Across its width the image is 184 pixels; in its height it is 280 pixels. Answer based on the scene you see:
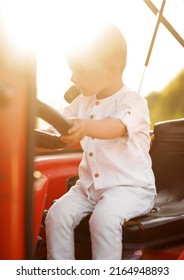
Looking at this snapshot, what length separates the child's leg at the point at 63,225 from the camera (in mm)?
1058

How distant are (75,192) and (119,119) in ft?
0.66

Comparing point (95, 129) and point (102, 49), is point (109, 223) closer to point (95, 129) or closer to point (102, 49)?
point (95, 129)

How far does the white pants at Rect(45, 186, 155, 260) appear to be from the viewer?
3.36ft

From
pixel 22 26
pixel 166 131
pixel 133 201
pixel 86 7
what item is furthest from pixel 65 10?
pixel 22 26

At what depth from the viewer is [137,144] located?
116 centimetres

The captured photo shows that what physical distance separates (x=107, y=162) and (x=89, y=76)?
19 cm

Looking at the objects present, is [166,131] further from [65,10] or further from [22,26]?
[22,26]

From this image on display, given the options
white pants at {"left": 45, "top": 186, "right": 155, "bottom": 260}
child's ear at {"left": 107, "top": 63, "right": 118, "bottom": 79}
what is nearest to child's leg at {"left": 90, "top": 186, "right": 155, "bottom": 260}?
white pants at {"left": 45, "top": 186, "right": 155, "bottom": 260}

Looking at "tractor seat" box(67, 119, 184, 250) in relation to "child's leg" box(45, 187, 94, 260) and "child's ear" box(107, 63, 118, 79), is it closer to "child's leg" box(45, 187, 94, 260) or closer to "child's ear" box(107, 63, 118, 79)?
"child's leg" box(45, 187, 94, 260)

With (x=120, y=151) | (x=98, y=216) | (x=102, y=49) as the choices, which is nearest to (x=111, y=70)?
(x=102, y=49)

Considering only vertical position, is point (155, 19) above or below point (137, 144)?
above

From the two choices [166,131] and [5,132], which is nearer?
[5,132]

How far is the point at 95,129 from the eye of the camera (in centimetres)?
96

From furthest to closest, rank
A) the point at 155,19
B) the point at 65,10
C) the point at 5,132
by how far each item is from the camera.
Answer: the point at 155,19, the point at 65,10, the point at 5,132
